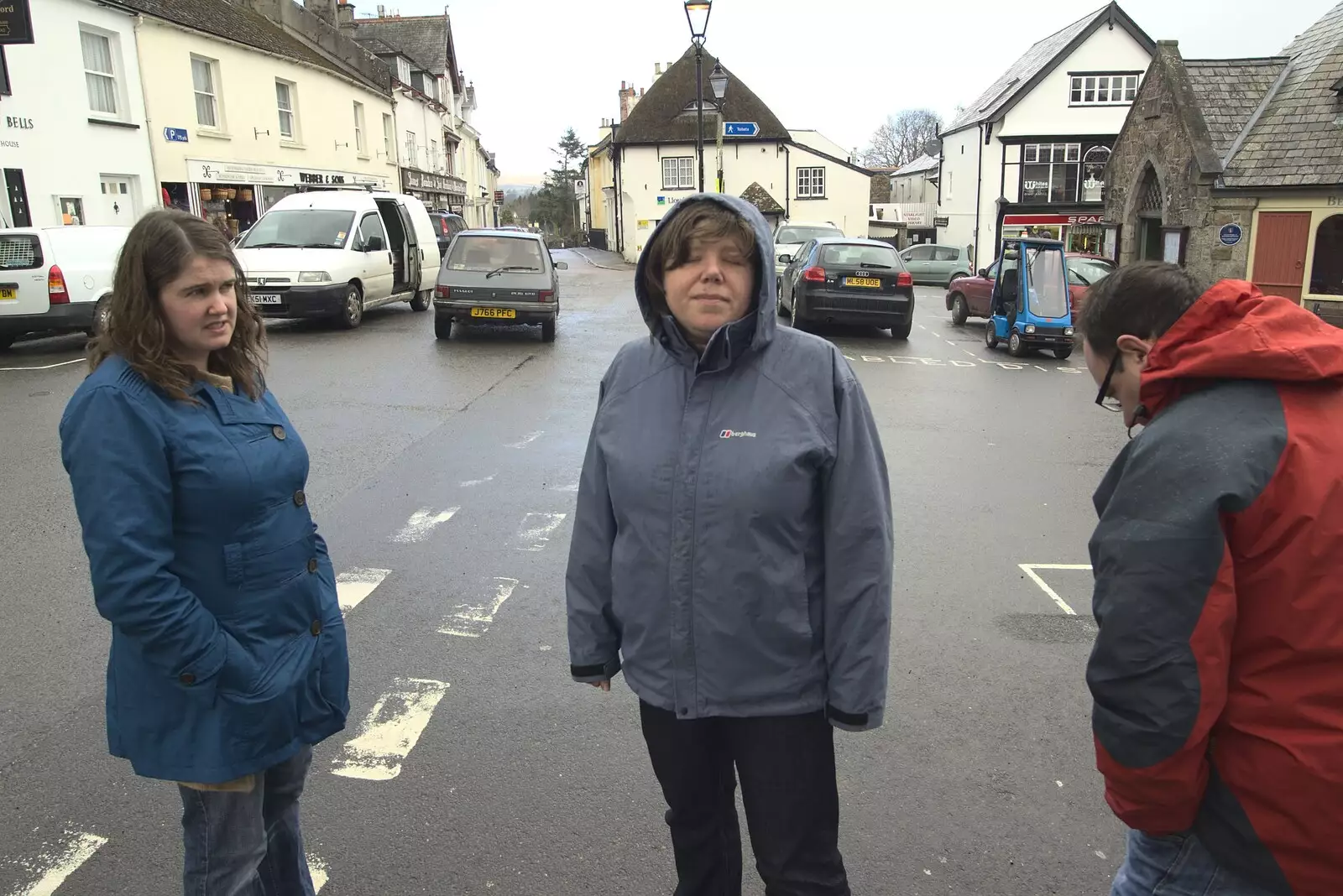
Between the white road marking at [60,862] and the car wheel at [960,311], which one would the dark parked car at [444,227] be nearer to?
the car wheel at [960,311]

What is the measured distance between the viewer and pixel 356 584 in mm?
5273

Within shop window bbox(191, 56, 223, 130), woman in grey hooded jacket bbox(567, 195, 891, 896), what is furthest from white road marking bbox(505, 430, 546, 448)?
shop window bbox(191, 56, 223, 130)

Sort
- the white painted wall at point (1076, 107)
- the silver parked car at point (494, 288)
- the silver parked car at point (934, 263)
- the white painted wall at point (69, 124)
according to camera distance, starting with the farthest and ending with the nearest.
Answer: the white painted wall at point (1076, 107) → the silver parked car at point (934, 263) → the white painted wall at point (69, 124) → the silver parked car at point (494, 288)

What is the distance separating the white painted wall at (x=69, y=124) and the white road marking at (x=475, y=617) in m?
15.4

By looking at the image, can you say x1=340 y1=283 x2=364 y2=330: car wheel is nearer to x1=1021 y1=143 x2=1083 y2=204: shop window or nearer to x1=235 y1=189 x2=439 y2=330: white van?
x1=235 y1=189 x2=439 y2=330: white van

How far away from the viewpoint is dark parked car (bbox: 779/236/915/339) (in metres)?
16.1

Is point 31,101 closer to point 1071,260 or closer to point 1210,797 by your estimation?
point 1071,260

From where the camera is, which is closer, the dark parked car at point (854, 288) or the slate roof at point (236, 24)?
the dark parked car at point (854, 288)

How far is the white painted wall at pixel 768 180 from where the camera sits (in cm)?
4716

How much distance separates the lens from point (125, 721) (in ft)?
7.16

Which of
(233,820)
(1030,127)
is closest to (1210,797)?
(233,820)

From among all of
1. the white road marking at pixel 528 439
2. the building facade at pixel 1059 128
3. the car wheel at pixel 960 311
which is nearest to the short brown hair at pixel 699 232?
the white road marking at pixel 528 439

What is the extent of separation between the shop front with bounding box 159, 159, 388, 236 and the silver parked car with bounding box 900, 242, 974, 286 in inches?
756

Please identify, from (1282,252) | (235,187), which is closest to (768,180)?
(235,187)
